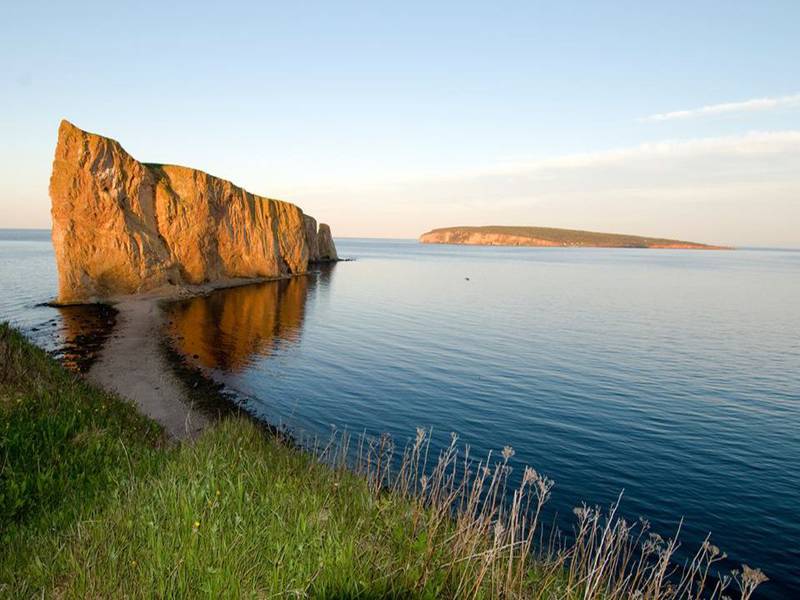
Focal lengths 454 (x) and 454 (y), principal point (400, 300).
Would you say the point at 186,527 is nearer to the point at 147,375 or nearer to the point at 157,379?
the point at 157,379

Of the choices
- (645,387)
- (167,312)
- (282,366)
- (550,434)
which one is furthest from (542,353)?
(167,312)

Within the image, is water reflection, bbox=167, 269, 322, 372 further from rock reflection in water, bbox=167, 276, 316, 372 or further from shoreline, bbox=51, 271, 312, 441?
shoreline, bbox=51, 271, 312, 441

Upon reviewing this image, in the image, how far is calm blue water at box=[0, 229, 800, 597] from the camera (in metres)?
13.7

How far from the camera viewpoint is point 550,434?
17531 mm

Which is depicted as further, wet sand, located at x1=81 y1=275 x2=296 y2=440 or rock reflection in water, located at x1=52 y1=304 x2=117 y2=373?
rock reflection in water, located at x1=52 y1=304 x2=117 y2=373

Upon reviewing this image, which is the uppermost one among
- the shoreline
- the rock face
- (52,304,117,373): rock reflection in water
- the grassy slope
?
the rock face

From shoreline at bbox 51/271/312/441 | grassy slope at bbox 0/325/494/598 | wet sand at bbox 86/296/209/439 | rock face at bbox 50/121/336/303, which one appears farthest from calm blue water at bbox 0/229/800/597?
grassy slope at bbox 0/325/494/598

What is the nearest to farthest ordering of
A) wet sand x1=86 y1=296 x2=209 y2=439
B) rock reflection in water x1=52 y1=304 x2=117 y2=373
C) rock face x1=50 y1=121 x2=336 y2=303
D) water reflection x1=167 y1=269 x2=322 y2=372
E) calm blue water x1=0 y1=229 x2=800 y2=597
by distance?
calm blue water x1=0 y1=229 x2=800 y2=597, wet sand x1=86 y1=296 x2=209 y2=439, rock reflection in water x1=52 y1=304 x2=117 y2=373, water reflection x1=167 y1=269 x2=322 y2=372, rock face x1=50 y1=121 x2=336 y2=303

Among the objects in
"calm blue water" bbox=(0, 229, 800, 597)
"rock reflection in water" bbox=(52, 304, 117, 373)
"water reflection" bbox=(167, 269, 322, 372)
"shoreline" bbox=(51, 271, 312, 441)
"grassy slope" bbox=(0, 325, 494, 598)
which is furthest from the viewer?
"water reflection" bbox=(167, 269, 322, 372)

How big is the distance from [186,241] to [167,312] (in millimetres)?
16689

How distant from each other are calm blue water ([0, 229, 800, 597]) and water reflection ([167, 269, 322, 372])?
0.23 metres

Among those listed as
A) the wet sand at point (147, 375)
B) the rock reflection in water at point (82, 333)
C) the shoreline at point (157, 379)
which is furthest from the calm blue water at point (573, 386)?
the rock reflection in water at point (82, 333)

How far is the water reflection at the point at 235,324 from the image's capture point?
1137 inches

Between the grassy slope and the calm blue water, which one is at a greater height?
the grassy slope
